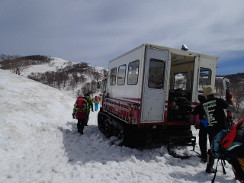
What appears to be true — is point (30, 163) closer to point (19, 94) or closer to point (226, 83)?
point (226, 83)

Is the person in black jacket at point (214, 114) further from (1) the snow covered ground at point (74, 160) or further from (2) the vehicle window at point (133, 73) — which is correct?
(2) the vehicle window at point (133, 73)

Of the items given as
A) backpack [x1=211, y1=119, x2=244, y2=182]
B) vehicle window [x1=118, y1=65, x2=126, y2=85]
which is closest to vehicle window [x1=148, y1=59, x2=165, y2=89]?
vehicle window [x1=118, y1=65, x2=126, y2=85]

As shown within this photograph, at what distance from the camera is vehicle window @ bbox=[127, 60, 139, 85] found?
486 centimetres

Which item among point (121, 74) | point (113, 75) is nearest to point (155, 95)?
point (121, 74)

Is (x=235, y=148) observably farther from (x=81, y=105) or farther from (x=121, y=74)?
(x=81, y=105)

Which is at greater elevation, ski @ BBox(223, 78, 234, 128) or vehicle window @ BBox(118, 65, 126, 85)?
vehicle window @ BBox(118, 65, 126, 85)

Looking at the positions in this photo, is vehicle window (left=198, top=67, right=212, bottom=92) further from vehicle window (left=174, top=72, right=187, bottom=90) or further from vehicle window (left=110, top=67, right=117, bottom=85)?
vehicle window (left=110, top=67, right=117, bottom=85)

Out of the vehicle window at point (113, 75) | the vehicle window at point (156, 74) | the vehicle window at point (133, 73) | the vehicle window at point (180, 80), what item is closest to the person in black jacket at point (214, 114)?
the vehicle window at point (156, 74)

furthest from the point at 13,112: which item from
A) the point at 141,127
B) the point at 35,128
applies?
the point at 141,127

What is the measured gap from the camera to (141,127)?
4.62 m

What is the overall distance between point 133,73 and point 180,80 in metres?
2.86

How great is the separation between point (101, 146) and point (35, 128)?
294cm

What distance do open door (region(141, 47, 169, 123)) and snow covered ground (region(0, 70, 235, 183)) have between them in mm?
1130

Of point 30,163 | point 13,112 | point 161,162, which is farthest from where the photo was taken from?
point 13,112
